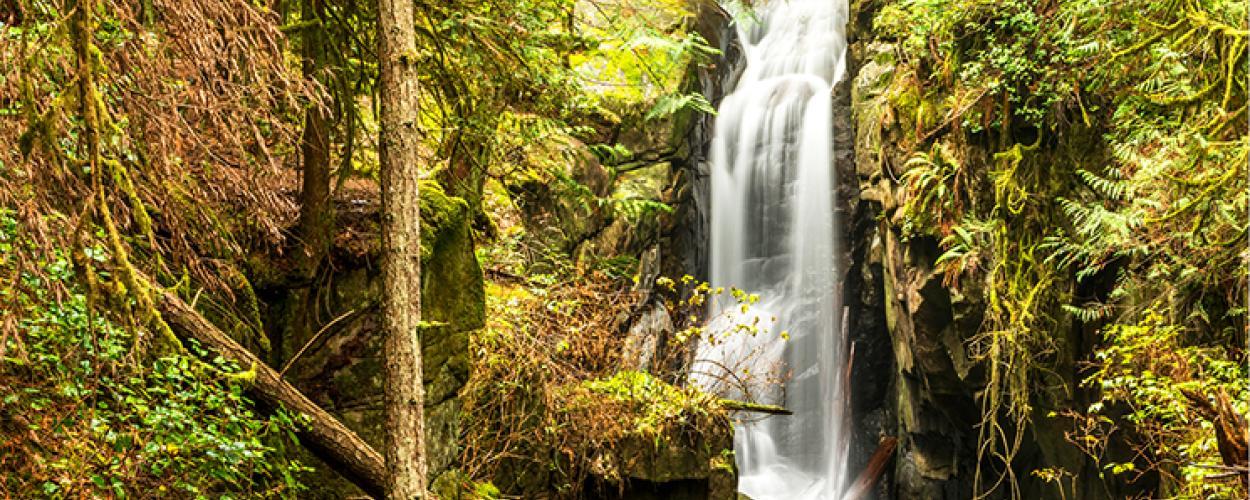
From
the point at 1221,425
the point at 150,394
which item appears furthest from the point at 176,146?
the point at 1221,425

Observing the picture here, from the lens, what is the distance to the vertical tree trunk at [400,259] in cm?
415

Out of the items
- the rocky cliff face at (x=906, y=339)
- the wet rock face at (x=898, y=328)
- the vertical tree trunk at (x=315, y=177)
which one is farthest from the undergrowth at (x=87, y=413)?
the wet rock face at (x=898, y=328)

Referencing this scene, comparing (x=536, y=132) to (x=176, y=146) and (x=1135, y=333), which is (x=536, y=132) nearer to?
(x=176, y=146)

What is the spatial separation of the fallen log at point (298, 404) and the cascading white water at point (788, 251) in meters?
9.71

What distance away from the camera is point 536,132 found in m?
6.24

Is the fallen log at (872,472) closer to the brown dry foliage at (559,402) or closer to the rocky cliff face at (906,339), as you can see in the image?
the rocky cliff face at (906,339)

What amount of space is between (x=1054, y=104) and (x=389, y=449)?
750 centimetres

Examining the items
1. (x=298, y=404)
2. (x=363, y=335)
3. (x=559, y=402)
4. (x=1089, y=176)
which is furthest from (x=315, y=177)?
(x=1089, y=176)

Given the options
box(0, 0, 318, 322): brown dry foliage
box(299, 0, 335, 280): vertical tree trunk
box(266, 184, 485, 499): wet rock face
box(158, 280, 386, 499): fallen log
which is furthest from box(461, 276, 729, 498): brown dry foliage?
box(0, 0, 318, 322): brown dry foliage

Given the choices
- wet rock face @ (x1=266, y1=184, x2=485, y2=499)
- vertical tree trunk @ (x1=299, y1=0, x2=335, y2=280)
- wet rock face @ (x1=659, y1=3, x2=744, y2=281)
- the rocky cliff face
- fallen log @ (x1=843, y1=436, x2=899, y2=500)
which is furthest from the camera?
wet rock face @ (x1=659, y1=3, x2=744, y2=281)

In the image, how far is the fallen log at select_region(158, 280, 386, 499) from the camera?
415cm

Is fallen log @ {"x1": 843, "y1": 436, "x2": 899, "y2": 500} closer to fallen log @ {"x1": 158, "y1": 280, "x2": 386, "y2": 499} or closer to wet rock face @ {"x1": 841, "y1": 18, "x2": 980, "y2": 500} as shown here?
wet rock face @ {"x1": 841, "y1": 18, "x2": 980, "y2": 500}

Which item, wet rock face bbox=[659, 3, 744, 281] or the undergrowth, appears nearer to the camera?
the undergrowth

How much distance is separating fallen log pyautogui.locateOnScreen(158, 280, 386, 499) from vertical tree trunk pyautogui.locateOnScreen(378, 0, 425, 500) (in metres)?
0.48
